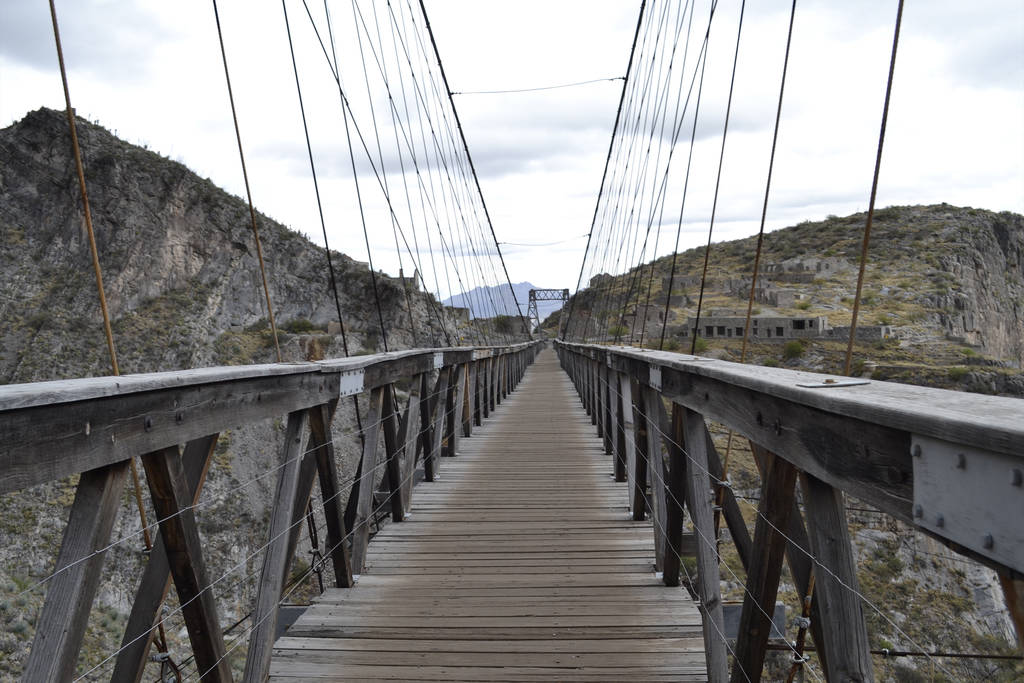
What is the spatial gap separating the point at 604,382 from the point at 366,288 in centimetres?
3083

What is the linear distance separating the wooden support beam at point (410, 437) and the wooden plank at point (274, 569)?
1.98m

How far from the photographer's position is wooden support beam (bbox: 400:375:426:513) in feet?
14.1

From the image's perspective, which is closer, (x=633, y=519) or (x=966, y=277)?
(x=633, y=519)

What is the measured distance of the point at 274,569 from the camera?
212cm

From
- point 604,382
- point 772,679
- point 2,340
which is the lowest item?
point 772,679

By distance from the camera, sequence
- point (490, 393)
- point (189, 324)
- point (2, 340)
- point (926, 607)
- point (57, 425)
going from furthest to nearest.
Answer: point (189, 324)
point (2, 340)
point (926, 607)
point (490, 393)
point (57, 425)

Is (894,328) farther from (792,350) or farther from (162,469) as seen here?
(162,469)

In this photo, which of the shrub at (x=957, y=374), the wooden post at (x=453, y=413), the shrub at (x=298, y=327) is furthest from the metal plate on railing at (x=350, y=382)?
the shrub at (x=298, y=327)

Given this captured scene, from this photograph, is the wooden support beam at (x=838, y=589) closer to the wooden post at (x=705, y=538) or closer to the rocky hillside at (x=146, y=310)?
the wooden post at (x=705, y=538)

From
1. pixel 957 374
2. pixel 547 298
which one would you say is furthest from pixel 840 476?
pixel 547 298

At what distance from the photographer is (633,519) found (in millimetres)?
4148

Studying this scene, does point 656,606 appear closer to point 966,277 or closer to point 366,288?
point 366,288

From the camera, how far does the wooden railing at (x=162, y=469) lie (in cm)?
111

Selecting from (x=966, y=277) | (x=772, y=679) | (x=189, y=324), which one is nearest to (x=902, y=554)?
(x=772, y=679)
